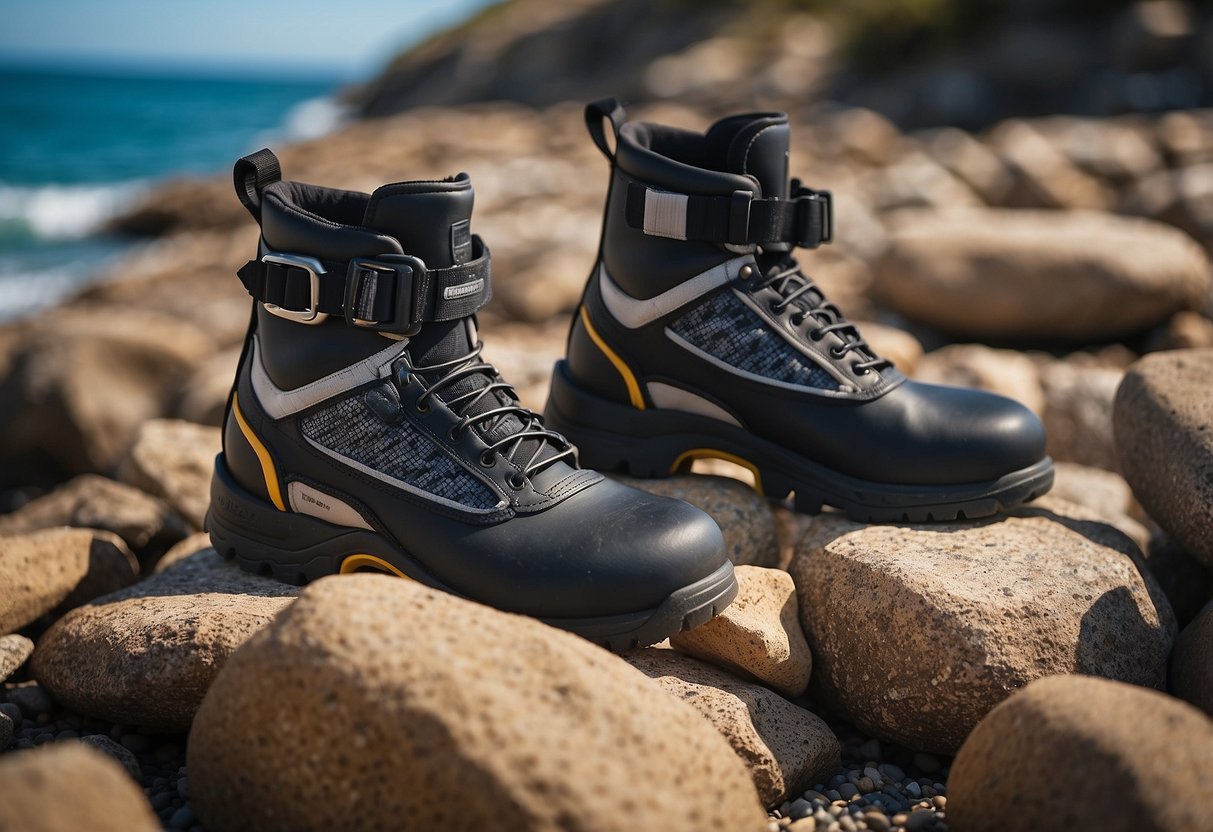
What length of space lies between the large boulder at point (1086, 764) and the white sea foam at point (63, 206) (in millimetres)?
17699

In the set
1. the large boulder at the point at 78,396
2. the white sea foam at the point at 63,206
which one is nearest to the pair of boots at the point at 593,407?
the large boulder at the point at 78,396

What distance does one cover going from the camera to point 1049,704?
1.74 m

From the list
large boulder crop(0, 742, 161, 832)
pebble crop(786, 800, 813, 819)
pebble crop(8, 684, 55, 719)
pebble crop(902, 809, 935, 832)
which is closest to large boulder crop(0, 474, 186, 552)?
pebble crop(8, 684, 55, 719)

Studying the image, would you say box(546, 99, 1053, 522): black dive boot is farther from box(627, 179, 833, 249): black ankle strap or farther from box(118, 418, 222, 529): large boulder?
box(118, 418, 222, 529): large boulder

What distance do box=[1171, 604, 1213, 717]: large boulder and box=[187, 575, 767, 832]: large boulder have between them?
102 cm

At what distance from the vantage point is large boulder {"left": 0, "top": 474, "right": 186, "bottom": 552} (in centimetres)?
311

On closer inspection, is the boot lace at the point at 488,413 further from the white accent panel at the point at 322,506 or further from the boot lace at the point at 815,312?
the boot lace at the point at 815,312

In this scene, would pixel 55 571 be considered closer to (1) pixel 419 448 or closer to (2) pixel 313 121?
(1) pixel 419 448

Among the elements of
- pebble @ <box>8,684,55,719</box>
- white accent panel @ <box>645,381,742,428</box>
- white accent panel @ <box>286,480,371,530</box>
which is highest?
white accent panel @ <box>645,381,742,428</box>

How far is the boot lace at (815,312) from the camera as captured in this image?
8.82ft

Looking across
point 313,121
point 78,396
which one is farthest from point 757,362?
point 313,121

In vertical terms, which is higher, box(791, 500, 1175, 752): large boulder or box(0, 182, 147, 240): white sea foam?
box(0, 182, 147, 240): white sea foam

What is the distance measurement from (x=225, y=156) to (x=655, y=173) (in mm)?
29376

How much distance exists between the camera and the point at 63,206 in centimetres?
1950
